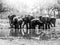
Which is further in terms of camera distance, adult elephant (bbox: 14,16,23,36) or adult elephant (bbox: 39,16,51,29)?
adult elephant (bbox: 14,16,23,36)

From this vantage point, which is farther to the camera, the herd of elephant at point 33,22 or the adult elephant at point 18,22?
the adult elephant at point 18,22

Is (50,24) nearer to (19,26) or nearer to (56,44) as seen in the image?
(19,26)

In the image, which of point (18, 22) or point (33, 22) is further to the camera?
point (18, 22)

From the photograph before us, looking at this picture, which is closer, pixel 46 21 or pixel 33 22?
pixel 33 22

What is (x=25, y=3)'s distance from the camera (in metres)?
9.09

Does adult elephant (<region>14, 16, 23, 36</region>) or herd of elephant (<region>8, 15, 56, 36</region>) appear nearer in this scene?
herd of elephant (<region>8, 15, 56, 36</region>)

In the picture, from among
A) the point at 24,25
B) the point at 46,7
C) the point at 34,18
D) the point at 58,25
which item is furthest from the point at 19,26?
the point at 46,7

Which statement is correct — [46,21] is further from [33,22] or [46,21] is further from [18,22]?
[18,22]

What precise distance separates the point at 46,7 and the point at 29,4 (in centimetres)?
108

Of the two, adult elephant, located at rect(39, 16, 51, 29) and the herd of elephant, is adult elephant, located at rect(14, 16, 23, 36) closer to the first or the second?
the herd of elephant

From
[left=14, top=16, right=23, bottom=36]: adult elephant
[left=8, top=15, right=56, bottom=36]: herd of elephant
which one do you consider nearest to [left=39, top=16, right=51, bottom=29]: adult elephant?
[left=8, top=15, right=56, bottom=36]: herd of elephant

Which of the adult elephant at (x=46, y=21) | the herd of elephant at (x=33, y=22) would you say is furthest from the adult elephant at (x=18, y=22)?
the adult elephant at (x=46, y=21)

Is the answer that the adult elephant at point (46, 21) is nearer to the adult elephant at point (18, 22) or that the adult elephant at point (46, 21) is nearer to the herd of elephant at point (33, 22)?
the herd of elephant at point (33, 22)

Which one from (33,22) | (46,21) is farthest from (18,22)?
(46,21)
